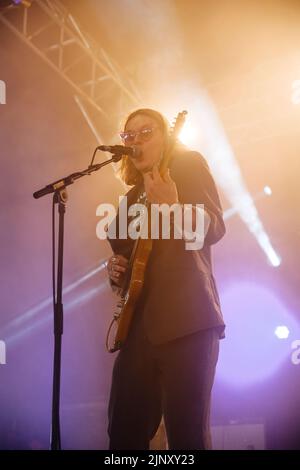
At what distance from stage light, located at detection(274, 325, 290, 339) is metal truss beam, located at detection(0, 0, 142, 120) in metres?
3.36

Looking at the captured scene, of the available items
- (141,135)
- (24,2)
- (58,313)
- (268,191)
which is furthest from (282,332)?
(24,2)

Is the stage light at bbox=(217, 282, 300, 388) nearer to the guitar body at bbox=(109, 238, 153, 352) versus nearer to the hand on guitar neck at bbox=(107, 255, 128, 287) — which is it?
the hand on guitar neck at bbox=(107, 255, 128, 287)

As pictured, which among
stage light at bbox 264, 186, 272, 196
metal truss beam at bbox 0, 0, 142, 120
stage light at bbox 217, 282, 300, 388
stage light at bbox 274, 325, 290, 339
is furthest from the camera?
stage light at bbox 264, 186, 272, 196

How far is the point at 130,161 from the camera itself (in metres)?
2.66

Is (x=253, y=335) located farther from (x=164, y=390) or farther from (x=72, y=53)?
(x=164, y=390)

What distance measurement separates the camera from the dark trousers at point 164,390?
180 cm

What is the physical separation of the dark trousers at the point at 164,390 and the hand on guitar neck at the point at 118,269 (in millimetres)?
275

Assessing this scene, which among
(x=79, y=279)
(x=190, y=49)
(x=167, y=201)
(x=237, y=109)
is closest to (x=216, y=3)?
(x=190, y=49)

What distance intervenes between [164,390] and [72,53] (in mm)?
4539

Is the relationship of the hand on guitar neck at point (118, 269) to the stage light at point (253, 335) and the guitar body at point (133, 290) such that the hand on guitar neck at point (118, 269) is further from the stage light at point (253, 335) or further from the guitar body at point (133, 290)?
the stage light at point (253, 335)

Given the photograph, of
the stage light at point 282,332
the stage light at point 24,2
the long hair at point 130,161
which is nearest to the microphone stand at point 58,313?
the long hair at point 130,161

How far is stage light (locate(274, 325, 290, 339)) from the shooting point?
5922mm

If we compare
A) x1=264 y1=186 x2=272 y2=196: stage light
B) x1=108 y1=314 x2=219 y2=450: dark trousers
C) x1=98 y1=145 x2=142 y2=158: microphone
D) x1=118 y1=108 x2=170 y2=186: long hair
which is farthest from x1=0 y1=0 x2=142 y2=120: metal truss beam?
x1=108 y1=314 x2=219 y2=450: dark trousers

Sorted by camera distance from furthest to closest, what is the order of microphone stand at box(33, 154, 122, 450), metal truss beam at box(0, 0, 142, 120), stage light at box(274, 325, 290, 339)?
stage light at box(274, 325, 290, 339) < metal truss beam at box(0, 0, 142, 120) < microphone stand at box(33, 154, 122, 450)
